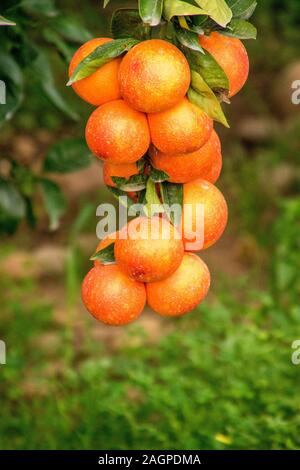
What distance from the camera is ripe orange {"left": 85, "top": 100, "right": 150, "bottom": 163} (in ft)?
2.28

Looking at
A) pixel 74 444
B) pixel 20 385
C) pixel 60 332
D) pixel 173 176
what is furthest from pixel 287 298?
pixel 173 176

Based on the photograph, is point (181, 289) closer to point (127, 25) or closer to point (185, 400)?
point (127, 25)

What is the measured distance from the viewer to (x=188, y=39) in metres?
0.71

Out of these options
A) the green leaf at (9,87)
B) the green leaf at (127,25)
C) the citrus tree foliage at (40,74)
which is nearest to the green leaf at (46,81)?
the citrus tree foliage at (40,74)

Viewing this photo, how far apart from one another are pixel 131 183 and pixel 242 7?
0.21 meters

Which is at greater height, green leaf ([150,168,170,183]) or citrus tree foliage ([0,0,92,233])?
citrus tree foliage ([0,0,92,233])

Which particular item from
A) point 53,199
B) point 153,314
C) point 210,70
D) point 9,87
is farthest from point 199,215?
point 153,314

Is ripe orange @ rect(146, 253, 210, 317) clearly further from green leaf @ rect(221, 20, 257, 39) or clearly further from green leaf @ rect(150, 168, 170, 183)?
green leaf @ rect(221, 20, 257, 39)

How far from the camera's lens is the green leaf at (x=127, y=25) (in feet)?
2.52

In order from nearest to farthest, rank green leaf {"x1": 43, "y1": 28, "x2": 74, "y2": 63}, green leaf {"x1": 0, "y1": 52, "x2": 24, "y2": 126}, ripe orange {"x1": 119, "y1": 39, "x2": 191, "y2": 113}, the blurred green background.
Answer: ripe orange {"x1": 119, "y1": 39, "x2": 191, "y2": 113} → green leaf {"x1": 0, "y1": 52, "x2": 24, "y2": 126} → green leaf {"x1": 43, "y1": 28, "x2": 74, "y2": 63} → the blurred green background

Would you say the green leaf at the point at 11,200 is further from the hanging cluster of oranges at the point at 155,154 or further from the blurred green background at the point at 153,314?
the hanging cluster of oranges at the point at 155,154

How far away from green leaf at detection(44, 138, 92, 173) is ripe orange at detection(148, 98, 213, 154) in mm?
596

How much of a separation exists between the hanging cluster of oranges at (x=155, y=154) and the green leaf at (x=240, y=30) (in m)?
0.01
